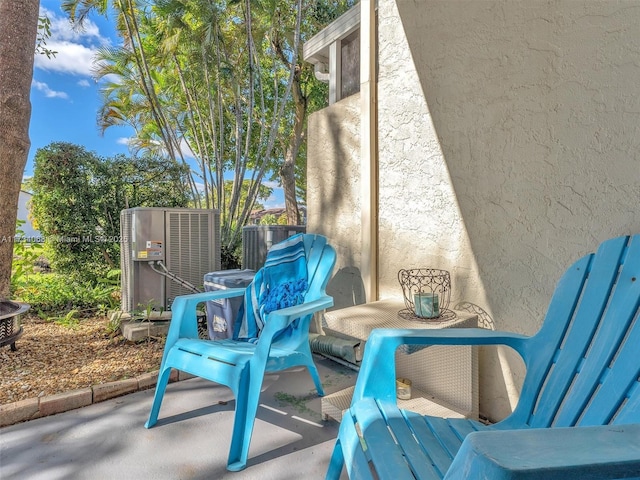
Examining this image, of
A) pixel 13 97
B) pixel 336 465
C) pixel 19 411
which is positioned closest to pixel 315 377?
pixel 336 465

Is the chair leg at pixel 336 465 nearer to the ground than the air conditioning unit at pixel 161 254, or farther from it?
nearer to the ground

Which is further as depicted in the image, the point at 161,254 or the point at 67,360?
the point at 161,254

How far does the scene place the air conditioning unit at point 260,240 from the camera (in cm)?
377

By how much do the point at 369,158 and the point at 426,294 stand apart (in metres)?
1.10

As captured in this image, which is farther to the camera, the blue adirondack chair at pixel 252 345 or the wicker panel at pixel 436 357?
the wicker panel at pixel 436 357

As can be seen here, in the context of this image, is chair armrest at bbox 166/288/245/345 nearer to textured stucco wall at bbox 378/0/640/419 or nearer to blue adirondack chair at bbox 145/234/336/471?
blue adirondack chair at bbox 145/234/336/471

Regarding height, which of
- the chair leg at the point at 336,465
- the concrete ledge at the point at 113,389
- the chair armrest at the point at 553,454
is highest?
the chair armrest at the point at 553,454

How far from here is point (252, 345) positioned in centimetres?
205

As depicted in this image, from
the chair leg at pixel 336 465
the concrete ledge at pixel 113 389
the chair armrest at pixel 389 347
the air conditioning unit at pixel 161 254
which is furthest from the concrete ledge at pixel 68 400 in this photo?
the chair armrest at pixel 389 347

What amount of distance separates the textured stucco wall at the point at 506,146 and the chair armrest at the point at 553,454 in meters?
1.28

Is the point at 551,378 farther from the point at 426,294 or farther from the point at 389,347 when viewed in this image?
the point at 426,294

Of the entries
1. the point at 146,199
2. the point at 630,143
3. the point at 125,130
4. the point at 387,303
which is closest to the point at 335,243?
the point at 387,303

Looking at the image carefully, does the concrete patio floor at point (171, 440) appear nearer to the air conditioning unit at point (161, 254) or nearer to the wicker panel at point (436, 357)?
the wicker panel at point (436, 357)

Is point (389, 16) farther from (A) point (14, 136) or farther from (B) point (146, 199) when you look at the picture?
(B) point (146, 199)
